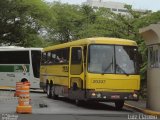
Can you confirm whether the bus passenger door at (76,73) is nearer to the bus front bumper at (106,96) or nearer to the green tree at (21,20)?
the bus front bumper at (106,96)

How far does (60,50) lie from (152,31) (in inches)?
294

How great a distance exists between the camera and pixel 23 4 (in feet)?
196

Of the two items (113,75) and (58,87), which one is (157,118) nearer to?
(113,75)

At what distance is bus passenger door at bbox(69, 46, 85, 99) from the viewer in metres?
22.7

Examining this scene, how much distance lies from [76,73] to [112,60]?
2185mm

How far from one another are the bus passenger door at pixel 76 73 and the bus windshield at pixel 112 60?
754mm

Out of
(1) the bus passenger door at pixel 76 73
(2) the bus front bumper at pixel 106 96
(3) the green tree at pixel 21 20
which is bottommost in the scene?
(2) the bus front bumper at pixel 106 96

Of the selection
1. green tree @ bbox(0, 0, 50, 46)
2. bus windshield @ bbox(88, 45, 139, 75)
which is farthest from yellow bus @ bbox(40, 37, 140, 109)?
green tree @ bbox(0, 0, 50, 46)

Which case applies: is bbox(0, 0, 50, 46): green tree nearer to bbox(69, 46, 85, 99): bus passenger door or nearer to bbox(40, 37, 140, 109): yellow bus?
bbox(69, 46, 85, 99): bus passenger door

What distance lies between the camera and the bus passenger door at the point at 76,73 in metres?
22.7

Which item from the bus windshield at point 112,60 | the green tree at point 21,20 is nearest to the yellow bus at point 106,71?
the bus windshield at point 112,60

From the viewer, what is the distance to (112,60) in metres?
22.2

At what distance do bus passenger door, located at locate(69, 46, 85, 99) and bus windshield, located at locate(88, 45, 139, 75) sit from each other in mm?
754

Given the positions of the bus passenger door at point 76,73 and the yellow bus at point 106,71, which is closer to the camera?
the yellow bus at point 106,71
